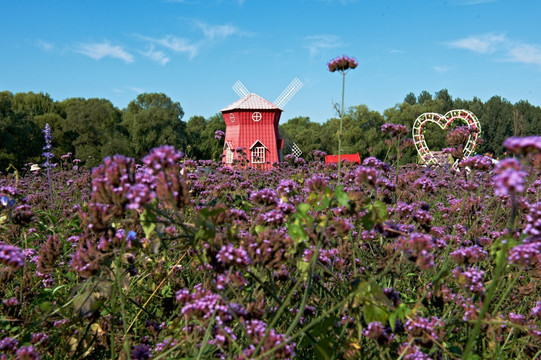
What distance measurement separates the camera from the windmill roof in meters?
37.2

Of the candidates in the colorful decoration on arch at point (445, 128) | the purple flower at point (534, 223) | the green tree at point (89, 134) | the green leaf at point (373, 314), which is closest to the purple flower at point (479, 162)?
the purple flower at point (534, 223)

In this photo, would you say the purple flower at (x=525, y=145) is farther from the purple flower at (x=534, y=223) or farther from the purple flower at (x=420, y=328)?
the purple flower at (x=420, y=328)

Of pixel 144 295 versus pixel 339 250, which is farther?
pixel 144 295

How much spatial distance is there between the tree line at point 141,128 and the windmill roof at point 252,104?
6.06 metres

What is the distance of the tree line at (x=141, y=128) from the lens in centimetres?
3616

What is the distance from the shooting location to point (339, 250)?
9.71 ft

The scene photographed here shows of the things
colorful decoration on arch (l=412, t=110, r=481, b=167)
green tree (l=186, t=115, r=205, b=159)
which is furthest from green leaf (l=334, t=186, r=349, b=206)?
green tree (l=186, t=115, r=205, b=159)

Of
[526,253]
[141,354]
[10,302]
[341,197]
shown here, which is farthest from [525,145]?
[10,302]

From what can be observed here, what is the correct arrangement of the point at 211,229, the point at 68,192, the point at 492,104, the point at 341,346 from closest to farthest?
the point at 211,229, the point at 341,346, the point at 68,192, the point at 492,104

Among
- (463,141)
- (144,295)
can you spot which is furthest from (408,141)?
(144,295)

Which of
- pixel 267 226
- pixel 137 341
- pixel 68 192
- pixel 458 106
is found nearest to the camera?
pixel 267 226

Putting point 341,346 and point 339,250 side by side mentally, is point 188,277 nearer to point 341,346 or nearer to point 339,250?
point 339,250

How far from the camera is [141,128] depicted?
1914 inches

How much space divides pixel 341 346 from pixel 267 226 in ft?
2.33
